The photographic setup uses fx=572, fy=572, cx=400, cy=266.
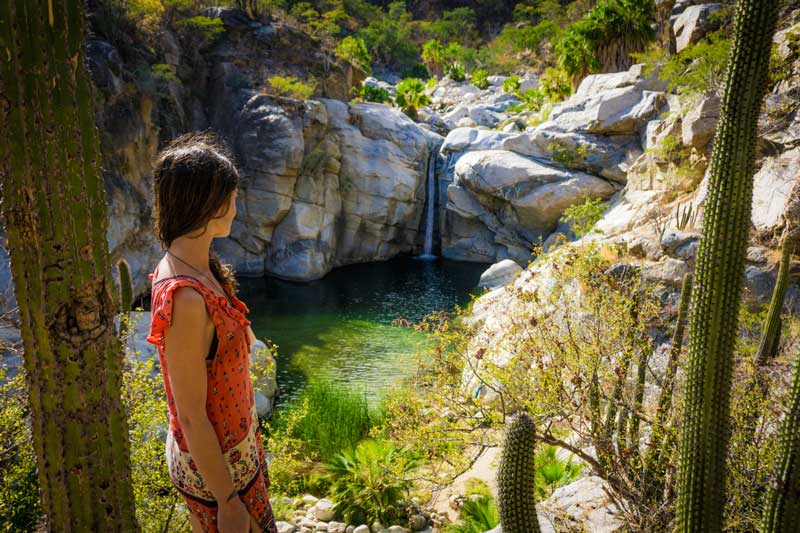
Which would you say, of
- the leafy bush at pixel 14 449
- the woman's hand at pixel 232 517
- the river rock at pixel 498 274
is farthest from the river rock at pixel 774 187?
the leafy bush at pixel 14 449

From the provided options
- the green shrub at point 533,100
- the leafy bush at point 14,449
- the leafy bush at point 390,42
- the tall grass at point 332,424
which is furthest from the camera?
the leafy bush at point 390,42

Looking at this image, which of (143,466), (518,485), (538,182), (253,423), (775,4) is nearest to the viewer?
(253,423)

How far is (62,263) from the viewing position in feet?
6.93

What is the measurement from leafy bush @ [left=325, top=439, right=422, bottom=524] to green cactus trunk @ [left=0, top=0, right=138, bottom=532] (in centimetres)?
414

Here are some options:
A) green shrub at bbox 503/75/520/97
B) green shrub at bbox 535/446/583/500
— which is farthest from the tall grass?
green shrub at bbox 503/75/520/97

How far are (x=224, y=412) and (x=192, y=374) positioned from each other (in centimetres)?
28

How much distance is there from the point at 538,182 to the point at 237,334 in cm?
1850

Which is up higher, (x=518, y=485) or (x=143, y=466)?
(x=518, y=485)

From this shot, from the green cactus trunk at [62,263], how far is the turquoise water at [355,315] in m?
6.54

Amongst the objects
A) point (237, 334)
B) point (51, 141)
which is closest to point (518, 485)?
point (237, 334)

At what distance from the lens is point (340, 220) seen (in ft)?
72.0

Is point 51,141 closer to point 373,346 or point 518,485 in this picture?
point 518,485

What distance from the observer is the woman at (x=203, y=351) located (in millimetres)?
1880

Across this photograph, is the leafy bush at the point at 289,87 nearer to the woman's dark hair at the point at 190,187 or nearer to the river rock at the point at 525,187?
the river rock at the point at 525,187
